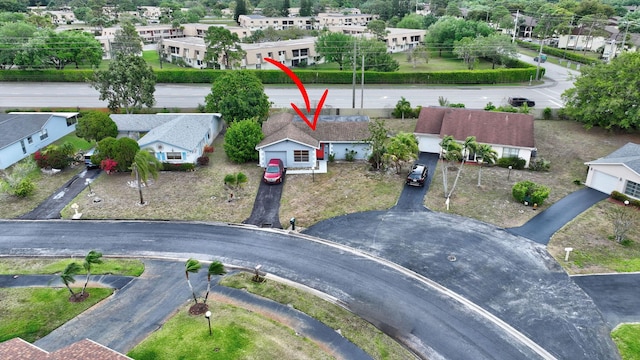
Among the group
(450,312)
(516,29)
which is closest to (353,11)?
(516,29)

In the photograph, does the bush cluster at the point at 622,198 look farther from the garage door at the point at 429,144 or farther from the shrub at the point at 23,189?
the shrub at the point at 23,189

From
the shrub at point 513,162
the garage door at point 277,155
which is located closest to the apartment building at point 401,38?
the shrub at point 513,162

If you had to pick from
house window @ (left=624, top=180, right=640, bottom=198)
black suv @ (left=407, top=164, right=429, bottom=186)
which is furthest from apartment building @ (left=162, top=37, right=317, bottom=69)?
house window @ (left=624, top=180, right=640, bottom=198)

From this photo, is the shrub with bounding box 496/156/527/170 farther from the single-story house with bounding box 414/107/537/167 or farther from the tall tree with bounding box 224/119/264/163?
the tall tree with bounding box 224/119/264/163

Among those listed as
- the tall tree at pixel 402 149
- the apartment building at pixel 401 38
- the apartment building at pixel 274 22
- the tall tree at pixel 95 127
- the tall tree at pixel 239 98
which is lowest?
the tall tree at pixel 402 149

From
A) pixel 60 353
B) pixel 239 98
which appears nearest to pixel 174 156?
pixel 239 98

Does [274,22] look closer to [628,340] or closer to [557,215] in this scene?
[557,215]
